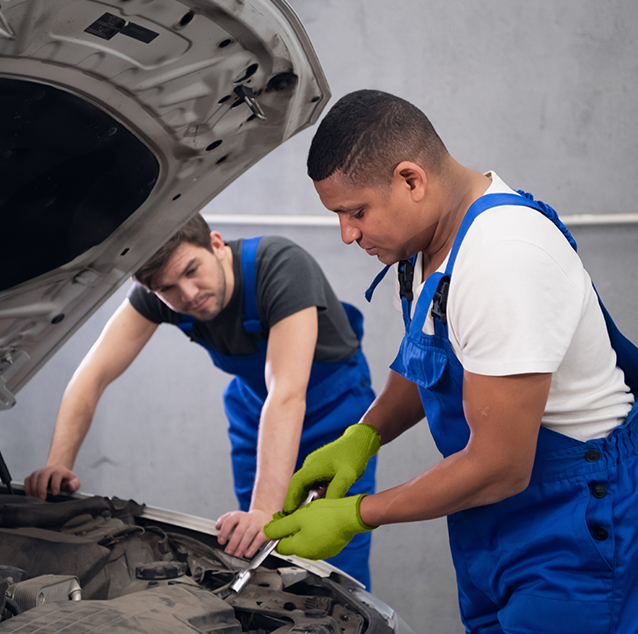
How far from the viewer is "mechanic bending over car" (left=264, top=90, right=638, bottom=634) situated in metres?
0.72

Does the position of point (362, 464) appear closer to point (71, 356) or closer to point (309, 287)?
point (309, 287)

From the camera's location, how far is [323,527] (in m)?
0.91

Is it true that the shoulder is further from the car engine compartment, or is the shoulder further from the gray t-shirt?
the car engine compartment

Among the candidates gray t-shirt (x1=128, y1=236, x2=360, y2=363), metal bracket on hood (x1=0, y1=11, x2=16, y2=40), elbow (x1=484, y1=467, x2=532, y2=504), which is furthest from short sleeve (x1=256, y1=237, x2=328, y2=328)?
metal bracket on hood (x1=0, y1=11, x2=16, y2=40)

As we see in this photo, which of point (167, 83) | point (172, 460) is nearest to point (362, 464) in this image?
point (167, 83)

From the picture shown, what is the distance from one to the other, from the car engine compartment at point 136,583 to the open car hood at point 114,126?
309mm

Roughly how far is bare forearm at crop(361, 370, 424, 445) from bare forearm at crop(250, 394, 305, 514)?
0.29 m

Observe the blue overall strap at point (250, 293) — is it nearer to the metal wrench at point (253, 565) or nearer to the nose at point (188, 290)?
the nose at point (188, 290)

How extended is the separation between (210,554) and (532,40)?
8.44 feet

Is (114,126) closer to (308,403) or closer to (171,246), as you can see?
(171,246)

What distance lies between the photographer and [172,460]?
10.1 ft

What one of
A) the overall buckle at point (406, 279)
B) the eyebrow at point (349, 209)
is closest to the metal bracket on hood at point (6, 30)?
the eyebrow at point (349, 209)

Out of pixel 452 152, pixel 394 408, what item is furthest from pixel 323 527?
pixel 452 152

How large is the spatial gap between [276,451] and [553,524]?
0.71 metres
